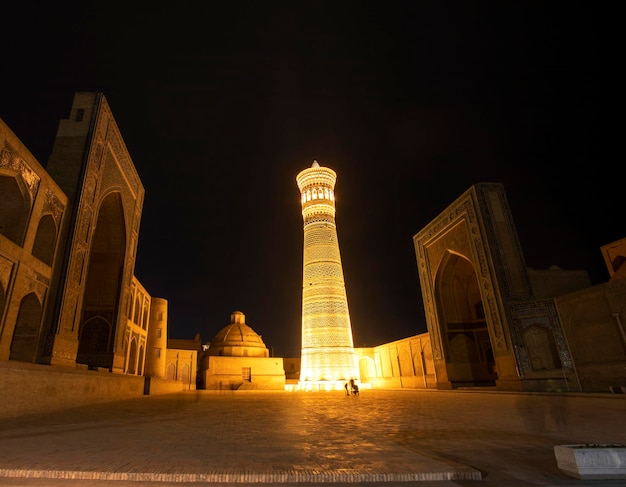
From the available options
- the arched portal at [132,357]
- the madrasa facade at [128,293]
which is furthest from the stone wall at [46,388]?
the arched portal at [132,357]

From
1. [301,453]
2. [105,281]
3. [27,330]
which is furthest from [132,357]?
[301,453]

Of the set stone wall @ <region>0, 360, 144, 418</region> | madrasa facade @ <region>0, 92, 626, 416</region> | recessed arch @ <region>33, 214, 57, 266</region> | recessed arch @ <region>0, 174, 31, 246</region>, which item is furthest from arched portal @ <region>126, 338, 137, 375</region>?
recessed arch @ <region>0, 174, 31, 246</region>

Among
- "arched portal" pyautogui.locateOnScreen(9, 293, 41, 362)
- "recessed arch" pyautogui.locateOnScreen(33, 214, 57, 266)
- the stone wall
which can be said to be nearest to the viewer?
the stone wall

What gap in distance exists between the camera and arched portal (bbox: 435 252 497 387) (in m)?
16.0

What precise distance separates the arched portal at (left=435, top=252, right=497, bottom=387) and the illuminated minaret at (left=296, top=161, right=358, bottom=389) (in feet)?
19.1

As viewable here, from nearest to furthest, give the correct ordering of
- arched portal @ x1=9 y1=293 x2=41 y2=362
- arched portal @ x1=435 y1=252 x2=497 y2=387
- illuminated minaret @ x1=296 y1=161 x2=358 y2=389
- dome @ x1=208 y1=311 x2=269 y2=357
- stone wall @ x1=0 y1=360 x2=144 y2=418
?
stone wall @ x1=0 y1=360 x2=144 y2=418 < arched portal @ x1=9 y1=293 x2=41 y2=362 < arched portal @ x1=435 y1=252 x2=497 y2=387 < illuminated minaret @ x1=296 y1=161 x2=358 y2=389 < dome @ x1=208 y1=311 x2=269 y2=357

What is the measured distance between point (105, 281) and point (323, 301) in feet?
36.5

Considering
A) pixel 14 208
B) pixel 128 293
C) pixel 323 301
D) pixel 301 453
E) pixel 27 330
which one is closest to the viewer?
pixel 301 453

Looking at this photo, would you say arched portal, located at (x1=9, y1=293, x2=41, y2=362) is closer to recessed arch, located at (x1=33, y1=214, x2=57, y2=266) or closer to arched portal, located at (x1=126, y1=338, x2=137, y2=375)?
recessed arch, located at (x1=33, y1=214, x2=57, y2=266)

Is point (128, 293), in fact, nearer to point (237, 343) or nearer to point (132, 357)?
point (132, 357)

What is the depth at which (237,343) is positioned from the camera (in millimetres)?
29344

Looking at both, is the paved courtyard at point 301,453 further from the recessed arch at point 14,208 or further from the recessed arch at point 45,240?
the recessed arch at point 45,240

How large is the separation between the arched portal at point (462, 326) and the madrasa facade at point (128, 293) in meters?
0.05

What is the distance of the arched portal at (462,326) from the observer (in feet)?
52.4
